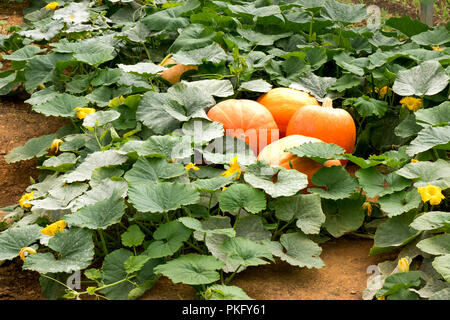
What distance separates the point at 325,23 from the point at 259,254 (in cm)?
204

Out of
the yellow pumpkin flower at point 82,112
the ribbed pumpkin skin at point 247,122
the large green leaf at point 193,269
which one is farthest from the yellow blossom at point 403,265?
the yellow pumpkin flower at point 82,112

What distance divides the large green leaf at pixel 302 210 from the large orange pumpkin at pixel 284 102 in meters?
0.72

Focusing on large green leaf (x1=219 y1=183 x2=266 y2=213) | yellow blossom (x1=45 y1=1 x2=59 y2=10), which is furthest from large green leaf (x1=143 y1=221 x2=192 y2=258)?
yellow blossom (x1=45 y1=1 x2=59 y2=10)

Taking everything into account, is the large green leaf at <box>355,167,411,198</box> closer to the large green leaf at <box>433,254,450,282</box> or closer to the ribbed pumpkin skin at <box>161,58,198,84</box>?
the large green leaf at <box>433,254,450,282</box>

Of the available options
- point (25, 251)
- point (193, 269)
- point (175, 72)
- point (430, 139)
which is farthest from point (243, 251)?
point (175, 72)

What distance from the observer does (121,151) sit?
2.30 meters

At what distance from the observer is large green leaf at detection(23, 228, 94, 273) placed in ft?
5.96

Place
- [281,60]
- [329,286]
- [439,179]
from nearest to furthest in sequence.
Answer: [329,286] < [439,179] < [281,60]

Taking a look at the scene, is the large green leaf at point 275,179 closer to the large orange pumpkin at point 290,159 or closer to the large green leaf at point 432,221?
the large orange pumpkin at point 290,159

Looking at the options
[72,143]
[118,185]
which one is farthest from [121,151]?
[72,143]

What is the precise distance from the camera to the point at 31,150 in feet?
8.82

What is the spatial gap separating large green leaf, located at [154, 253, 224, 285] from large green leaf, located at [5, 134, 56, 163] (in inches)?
44.3

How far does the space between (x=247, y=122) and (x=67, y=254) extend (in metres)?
1.09

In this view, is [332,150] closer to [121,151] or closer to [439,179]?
[439,179]
